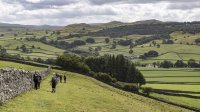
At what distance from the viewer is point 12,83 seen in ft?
119

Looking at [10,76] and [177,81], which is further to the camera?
[177,81]

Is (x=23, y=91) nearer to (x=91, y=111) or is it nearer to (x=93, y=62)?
(x=91, y=111)

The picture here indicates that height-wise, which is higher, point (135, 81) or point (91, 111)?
point (91, 111)

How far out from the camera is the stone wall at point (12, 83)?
32.2 metres

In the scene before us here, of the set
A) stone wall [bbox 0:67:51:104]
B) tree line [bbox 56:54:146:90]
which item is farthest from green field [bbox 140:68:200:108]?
stone wall [bbox 0:67:51:104]

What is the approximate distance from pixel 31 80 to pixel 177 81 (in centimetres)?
10008

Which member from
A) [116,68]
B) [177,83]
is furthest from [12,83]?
[116,68]

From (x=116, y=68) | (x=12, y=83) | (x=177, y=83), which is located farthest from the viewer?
(x=116, y=68)

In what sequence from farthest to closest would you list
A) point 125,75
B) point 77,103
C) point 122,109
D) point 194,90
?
point 125,75
point 194,90
point 122,109
point 77,103

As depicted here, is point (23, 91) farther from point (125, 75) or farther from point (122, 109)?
point (125, 75)

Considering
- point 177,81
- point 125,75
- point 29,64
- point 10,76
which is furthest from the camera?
point 125,75

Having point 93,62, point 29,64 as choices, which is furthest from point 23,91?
point 93,62

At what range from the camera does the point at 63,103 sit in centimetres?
4069

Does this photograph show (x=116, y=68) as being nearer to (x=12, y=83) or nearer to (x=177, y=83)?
(x=177, y=83)
